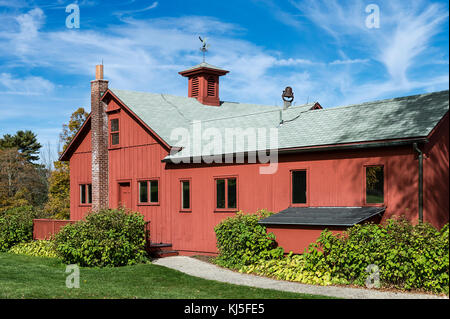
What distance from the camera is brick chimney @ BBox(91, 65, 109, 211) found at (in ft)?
79.8

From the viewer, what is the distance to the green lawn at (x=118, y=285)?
11852 mm

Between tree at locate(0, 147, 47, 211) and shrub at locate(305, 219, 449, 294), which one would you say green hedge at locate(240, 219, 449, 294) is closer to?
shrub at locate(305, 219, 449, 294)

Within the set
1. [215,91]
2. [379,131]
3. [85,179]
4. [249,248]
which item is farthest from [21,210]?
[379,131]

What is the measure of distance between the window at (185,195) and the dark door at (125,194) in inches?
140

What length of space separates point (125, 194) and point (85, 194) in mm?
3622

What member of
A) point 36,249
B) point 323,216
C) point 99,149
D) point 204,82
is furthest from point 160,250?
point 204,82

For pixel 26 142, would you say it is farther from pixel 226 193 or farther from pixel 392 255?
pixel 392 255

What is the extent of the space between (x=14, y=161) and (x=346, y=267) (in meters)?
36.1

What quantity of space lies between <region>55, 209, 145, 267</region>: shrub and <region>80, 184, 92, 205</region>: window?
7992 mm

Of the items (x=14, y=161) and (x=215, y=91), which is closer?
(x=215, y=91)
